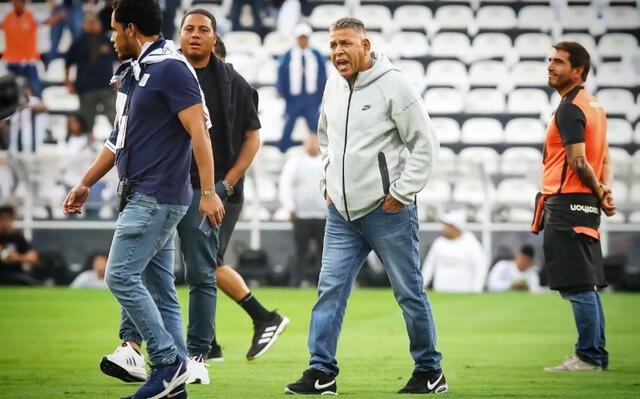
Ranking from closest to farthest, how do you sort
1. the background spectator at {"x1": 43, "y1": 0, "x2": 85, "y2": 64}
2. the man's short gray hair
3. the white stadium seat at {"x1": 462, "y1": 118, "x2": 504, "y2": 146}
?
the man's short gray hair, the white stadium seat at {"x1": 462, "y1": 118, "x2": 504, "y2": 146}, the background spectator at {"x1": 43, "y1": 0, "x2": 85, "y2": 64}

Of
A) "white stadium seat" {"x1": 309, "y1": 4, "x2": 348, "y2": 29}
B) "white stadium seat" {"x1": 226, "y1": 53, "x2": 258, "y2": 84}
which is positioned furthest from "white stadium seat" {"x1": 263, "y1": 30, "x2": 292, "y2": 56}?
"white stadium seat" {"x1": 309, "y1": 4, "x2": 348, "y2": 29}

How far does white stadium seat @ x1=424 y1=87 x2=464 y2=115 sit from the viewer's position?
72.1 ft

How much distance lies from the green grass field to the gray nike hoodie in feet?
3.61

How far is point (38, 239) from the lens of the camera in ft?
59.1

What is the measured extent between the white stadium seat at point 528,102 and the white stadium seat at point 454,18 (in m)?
2.37

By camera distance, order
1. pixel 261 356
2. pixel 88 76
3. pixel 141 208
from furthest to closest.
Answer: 1. pixel 88 76
2. pixel 261 356
3. pixel 141 208

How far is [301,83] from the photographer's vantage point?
20375 mm

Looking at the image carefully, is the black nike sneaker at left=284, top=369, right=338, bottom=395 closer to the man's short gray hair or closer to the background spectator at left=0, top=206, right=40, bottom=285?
the man's short gray hair

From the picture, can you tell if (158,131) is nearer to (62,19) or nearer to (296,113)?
(296,113)

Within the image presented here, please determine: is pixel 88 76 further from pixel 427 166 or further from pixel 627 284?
pixel 427 166

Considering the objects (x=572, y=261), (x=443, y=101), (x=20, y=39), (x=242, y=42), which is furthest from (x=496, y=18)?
(x=572, y=261)

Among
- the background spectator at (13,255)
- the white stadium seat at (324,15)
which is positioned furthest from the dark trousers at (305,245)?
the white stadium seat at (324,15)

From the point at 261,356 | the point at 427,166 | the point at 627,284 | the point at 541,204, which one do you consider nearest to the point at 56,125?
the point at 627,284

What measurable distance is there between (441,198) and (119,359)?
11.0 meters
